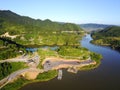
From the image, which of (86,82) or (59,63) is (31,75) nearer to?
(86,82)

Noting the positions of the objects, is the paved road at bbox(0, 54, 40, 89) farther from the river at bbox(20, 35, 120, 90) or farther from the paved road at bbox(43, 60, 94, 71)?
the river at bbox(20, 35, 120, 90)

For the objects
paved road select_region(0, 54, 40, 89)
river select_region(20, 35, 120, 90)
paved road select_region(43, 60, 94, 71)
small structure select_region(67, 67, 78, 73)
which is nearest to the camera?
paved road select_region(0, 54, 40, 89)

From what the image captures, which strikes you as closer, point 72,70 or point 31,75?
point 31,75

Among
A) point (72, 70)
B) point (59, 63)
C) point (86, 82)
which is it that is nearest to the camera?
point (86, 82)

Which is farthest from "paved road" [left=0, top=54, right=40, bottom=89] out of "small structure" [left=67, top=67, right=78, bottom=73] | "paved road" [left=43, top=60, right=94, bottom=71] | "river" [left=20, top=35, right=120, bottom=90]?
"small structure" [left=67, top=67, right=78, bottom=73]

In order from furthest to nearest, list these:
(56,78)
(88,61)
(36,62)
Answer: (88,61) → (36,62) → (56,78)

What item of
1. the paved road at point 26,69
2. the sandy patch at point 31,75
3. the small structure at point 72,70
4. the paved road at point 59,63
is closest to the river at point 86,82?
the small structure at point 72,70

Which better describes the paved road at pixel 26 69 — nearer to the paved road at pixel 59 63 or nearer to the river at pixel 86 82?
the paved road at pixel 59 63

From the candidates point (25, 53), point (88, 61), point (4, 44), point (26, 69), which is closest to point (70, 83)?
point (26, 69)

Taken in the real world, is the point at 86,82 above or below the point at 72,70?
below

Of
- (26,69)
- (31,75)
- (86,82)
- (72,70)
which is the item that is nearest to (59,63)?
(72,70)

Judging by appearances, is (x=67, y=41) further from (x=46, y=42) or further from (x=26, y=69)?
(x=26, y=69)
